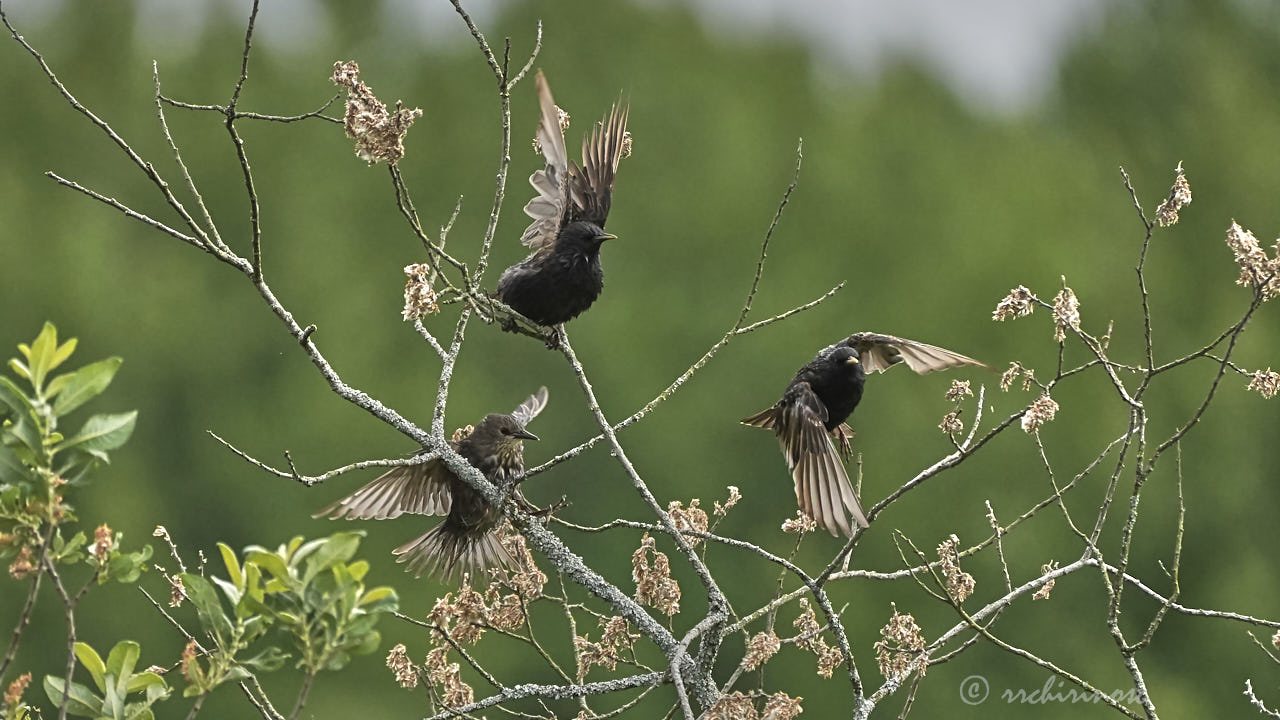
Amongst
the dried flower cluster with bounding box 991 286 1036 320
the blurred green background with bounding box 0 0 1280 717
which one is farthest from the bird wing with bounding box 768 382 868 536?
the blurred green background with bounding box 0 0 1280 717

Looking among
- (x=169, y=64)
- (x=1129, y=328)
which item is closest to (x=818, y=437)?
(x=1129, y=328)

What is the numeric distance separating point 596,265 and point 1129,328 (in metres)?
12.7

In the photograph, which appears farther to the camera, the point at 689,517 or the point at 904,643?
the point at 689,517

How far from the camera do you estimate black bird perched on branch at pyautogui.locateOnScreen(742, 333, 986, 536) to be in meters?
3.96

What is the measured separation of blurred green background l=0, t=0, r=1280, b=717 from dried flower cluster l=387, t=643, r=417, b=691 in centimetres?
869

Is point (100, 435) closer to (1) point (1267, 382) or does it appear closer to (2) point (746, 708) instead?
(2) point (746, 708)

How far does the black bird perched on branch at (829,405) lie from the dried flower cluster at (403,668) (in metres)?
1.14

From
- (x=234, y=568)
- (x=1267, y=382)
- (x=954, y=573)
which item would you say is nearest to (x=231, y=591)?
(x=234, y=568)

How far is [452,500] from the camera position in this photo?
4.39 meters

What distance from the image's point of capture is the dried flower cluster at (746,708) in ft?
9.59

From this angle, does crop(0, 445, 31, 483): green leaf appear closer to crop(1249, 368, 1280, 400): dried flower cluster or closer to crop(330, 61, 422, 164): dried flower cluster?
crop(330, 61, 422, 164): dried flower cluster

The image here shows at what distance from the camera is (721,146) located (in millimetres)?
17422

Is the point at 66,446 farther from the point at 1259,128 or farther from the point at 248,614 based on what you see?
the point at 1259,128

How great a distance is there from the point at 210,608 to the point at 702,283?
1447 cm
